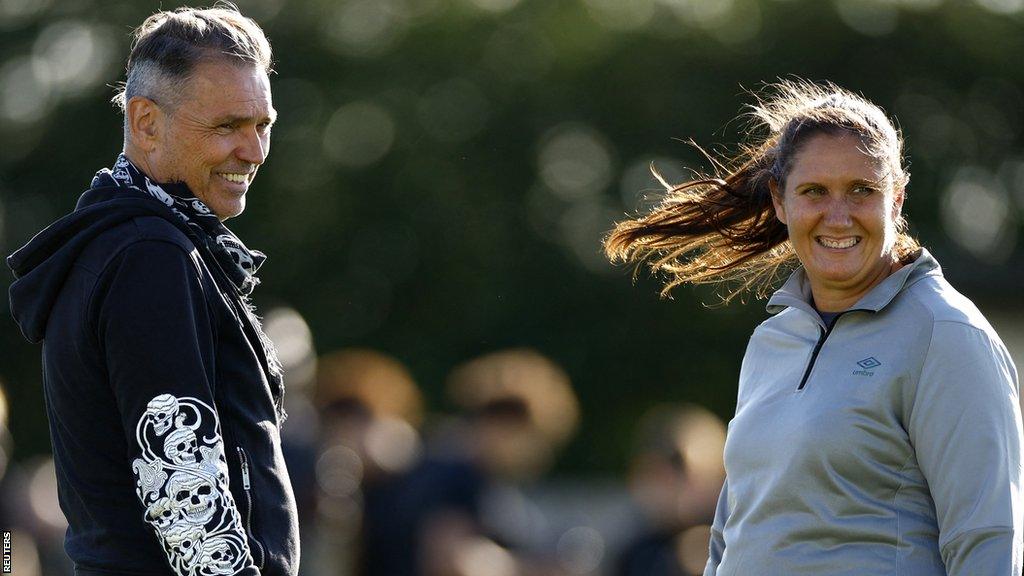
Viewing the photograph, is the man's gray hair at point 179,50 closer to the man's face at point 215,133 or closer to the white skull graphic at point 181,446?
the man's face at point 215,133

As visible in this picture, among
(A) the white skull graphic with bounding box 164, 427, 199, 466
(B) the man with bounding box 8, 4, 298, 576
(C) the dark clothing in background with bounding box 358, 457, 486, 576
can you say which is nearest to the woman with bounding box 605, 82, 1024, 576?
(B) the man with bounding box 8, 4, 298, 576

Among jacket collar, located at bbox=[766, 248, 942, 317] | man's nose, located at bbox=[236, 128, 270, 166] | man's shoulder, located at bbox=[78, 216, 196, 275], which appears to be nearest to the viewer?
man's shoulder, located at bbox=[78, 216, 196, 275]

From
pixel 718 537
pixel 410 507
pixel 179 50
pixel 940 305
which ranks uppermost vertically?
pixel 179 50

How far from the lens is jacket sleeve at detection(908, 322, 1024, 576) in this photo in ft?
10.8

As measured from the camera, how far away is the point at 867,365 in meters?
3.57

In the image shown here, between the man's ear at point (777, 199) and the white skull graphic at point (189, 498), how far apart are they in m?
1.81

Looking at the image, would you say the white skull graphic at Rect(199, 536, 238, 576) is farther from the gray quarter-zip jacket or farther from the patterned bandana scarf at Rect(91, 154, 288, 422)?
the gray quarter-zip jacket

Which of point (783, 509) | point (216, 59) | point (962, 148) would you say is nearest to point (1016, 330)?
point (962, 148)

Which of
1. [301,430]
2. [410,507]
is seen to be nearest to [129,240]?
[410,507]

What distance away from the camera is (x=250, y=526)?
3.23 metres

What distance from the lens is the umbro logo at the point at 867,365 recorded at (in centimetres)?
354

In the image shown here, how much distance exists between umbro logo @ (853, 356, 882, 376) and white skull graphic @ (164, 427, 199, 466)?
1.57 meters

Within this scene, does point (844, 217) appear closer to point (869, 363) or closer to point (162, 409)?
point (869, 363)

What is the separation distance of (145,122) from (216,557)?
1.04 m
